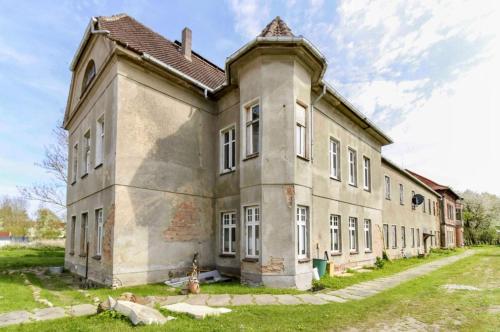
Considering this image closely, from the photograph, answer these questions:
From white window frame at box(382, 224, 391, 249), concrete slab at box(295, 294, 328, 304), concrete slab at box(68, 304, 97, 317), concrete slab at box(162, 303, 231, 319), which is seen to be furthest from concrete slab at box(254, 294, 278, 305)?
white window frame at box(382, 224, 391, 249)

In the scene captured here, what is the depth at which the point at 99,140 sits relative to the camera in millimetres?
12812

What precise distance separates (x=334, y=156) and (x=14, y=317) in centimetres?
1281

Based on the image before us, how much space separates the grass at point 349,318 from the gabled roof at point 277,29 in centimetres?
840

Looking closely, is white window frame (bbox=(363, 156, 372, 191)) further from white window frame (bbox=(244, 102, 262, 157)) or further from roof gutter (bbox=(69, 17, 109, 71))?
roof gutter (bbox=(69, 17, 109, 71))

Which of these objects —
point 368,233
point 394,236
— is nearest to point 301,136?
point 368,233

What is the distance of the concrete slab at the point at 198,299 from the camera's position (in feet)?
27.1

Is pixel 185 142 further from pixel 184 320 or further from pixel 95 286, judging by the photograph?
pixel 184 320

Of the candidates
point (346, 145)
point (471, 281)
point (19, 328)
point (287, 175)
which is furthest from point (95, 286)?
point (471, 281)

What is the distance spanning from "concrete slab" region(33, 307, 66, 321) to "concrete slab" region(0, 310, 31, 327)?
0.53 ft

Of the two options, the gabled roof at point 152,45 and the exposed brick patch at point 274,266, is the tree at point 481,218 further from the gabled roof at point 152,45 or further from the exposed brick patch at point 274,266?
the exposed brick patch at point 274,266

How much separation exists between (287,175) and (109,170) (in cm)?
580

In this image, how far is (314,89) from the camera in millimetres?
13266

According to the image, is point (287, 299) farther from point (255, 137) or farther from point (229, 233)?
point (255, 137)

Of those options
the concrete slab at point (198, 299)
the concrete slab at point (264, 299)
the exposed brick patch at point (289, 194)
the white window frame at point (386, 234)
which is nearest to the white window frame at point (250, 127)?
the exposed brick patch at point (289, 194)
